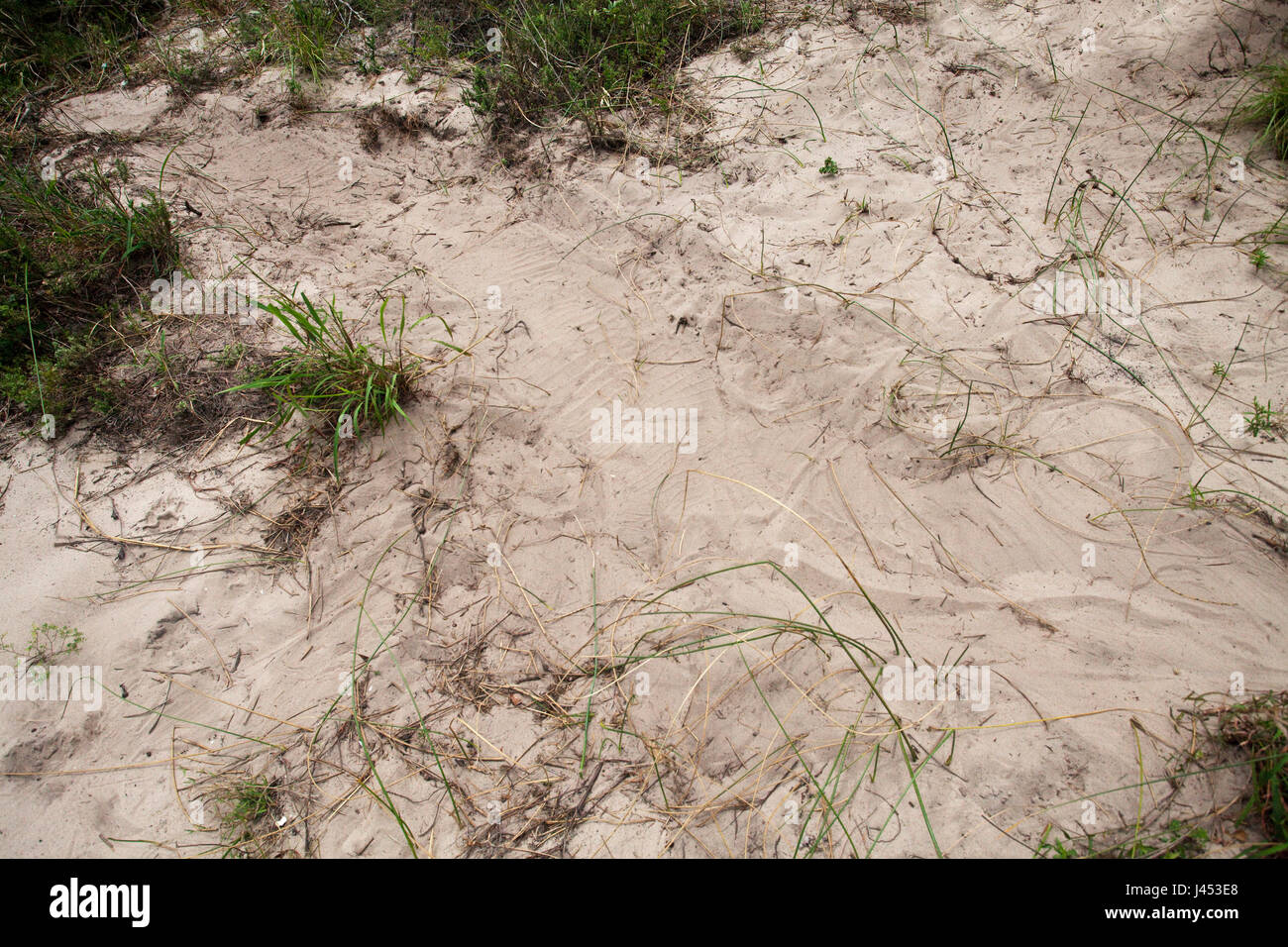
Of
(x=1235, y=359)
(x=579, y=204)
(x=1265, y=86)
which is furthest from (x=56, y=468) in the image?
(x=1265, y=86)

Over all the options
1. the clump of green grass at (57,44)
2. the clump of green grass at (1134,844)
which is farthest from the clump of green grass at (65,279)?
the clump of green grass at (1134,844)

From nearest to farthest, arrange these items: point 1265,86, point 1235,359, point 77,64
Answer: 1. point 1235,359
2. point 1265,86
3. point 77,64

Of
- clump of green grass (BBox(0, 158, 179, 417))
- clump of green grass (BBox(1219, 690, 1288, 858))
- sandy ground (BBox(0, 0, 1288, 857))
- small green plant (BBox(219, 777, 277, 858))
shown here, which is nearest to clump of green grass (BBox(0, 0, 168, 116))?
clump of green grass (BBox(0, 158, 179, 417))

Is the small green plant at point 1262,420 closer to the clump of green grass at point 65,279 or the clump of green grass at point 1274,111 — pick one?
the clump of green grass at point 1274,111

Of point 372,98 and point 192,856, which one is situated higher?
point 372,98

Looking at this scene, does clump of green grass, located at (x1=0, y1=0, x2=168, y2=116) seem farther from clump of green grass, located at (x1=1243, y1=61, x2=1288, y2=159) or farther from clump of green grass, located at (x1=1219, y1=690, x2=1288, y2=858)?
clump of green grass, located at (x1=1219, y1=690, x2=1288, y2=858)

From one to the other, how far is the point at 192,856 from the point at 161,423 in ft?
7.02

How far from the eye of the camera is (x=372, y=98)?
480 cm

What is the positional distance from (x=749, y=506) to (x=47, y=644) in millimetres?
2972

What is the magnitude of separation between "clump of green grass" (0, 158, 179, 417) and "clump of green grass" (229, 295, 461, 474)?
3.45 feet

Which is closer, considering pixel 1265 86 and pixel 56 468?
pixel 56 468

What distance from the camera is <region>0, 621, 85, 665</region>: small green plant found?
2.80 metres

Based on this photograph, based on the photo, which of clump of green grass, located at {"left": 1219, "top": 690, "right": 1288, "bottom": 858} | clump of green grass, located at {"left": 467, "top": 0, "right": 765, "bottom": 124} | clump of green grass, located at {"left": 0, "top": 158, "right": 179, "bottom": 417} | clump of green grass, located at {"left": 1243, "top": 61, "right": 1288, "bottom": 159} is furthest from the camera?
clump of green grass, located at {"left": 467, "top": 0, "right": 765, "bottom": 124}
